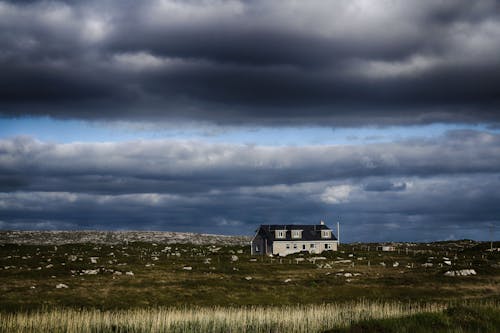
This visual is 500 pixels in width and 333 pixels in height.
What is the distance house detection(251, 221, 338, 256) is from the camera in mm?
113938

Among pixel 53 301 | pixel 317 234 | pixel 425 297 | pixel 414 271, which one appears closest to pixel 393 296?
pixel 425 297

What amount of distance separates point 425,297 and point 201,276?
27187 millimetres

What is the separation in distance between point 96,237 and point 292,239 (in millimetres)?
66951

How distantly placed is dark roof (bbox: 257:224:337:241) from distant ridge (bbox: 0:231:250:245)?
129 feet

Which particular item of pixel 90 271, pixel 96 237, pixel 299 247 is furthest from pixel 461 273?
pixel 96 237

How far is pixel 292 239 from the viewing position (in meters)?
115

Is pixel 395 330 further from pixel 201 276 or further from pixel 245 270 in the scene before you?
pixel 245 270

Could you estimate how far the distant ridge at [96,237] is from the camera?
142750mm

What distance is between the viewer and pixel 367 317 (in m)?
36.2

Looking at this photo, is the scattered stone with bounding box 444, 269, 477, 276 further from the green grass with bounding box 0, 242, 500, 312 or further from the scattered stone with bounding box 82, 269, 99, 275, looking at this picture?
the scattered stone with bounding box 82, 269, 99, 275

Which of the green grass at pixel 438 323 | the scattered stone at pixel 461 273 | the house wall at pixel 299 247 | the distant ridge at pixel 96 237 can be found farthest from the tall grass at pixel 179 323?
the distant ridge at pixel 96 237

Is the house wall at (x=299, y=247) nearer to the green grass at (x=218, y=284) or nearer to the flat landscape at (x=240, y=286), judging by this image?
the flat landscape at (x=240, y=286)

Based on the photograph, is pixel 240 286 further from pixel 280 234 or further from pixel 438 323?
pixel 280 234

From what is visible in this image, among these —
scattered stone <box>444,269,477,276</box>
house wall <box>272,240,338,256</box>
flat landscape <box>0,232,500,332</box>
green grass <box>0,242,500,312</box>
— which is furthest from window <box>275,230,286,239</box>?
scattered stone <box>444,269,477,276</box>
